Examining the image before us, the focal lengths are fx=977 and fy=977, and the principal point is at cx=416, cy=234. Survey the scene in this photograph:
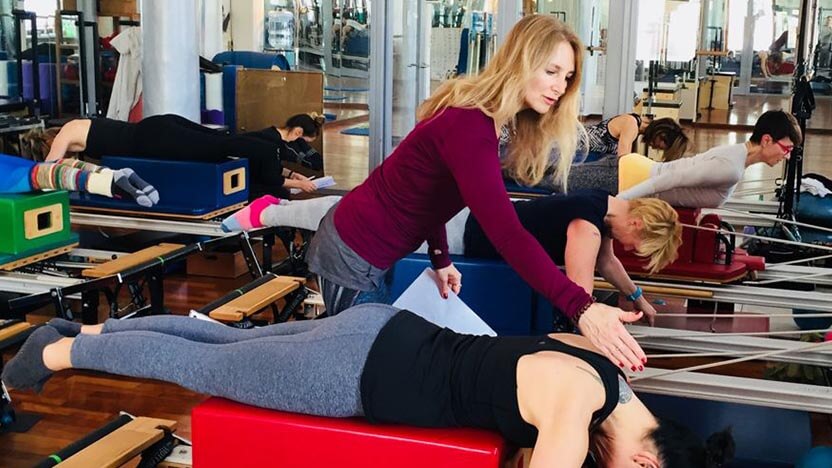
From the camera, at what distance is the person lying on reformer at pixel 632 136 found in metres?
4.76

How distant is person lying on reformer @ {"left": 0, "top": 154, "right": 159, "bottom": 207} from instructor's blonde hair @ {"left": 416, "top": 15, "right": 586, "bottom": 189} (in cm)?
249

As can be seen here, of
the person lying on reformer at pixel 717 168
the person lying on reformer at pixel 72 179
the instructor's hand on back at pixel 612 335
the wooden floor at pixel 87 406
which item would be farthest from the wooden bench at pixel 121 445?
the person lying on reformer at pixel 717 168

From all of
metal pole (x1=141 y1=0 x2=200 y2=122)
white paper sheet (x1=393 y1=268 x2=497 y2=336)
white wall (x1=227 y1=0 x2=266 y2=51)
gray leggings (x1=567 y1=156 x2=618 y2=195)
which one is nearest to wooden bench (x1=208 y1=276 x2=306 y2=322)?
white paper sheet (x1=393 y1=268 x2=497 y2=336)

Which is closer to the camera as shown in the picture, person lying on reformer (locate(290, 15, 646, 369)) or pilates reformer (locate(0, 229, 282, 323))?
person lying on reformer (locate(290, 15, 646, 369))

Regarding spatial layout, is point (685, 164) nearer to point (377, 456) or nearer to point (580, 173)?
point (580, 173)

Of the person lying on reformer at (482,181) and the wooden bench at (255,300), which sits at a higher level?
the person lying on reformer at (482,181)

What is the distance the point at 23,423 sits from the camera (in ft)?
10.00

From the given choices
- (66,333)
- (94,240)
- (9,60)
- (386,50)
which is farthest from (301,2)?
(66,333)

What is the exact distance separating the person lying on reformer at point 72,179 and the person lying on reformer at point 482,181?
219 cm

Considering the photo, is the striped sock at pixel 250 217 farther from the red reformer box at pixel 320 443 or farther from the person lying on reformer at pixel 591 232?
the red reformer box at pixel 320 443

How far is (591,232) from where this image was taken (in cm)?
283

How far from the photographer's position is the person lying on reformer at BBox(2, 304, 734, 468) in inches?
66.2


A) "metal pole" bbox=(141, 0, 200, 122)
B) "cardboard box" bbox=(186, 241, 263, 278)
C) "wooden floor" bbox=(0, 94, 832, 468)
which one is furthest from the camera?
"metal pole" bbox=(141, 0, 200, 122)

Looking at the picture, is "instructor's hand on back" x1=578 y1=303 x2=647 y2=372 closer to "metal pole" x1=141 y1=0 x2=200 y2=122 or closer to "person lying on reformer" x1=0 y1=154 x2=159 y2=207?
"person lying on reformer" x1=0 y1=154 x2=159 y2=207
